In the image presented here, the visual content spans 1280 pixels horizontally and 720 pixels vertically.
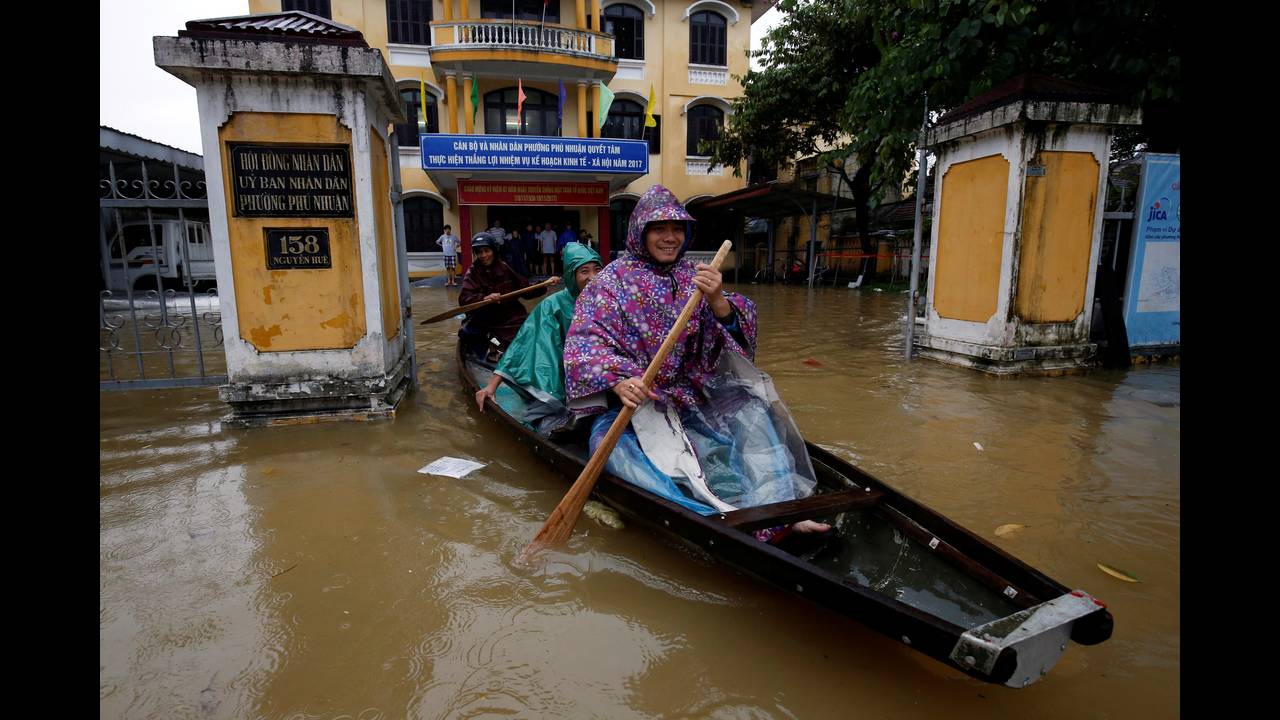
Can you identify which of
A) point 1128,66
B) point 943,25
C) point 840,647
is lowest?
point 840,647

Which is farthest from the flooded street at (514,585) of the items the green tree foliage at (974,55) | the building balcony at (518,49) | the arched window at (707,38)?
the arched window at (707,38)

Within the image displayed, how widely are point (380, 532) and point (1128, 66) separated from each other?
7101 mm

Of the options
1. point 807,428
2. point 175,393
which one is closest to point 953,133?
point 807,428

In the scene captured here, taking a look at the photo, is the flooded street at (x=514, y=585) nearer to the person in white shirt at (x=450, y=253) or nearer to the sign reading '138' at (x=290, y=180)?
the sign reading '138' at (x=290, y=180)

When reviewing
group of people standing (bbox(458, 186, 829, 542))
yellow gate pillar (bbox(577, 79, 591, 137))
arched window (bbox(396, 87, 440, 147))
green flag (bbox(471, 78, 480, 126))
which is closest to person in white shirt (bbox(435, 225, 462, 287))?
arched window (bbox(396, 87, 440, 147))

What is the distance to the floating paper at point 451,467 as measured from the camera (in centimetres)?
369

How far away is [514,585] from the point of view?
2535 mm

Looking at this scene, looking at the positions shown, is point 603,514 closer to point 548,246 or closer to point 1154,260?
point 1154,260

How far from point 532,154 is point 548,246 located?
276 cm

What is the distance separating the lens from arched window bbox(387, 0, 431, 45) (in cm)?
1691

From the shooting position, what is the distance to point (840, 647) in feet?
7.02

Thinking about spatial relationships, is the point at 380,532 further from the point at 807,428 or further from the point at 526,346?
the point at 807,428
